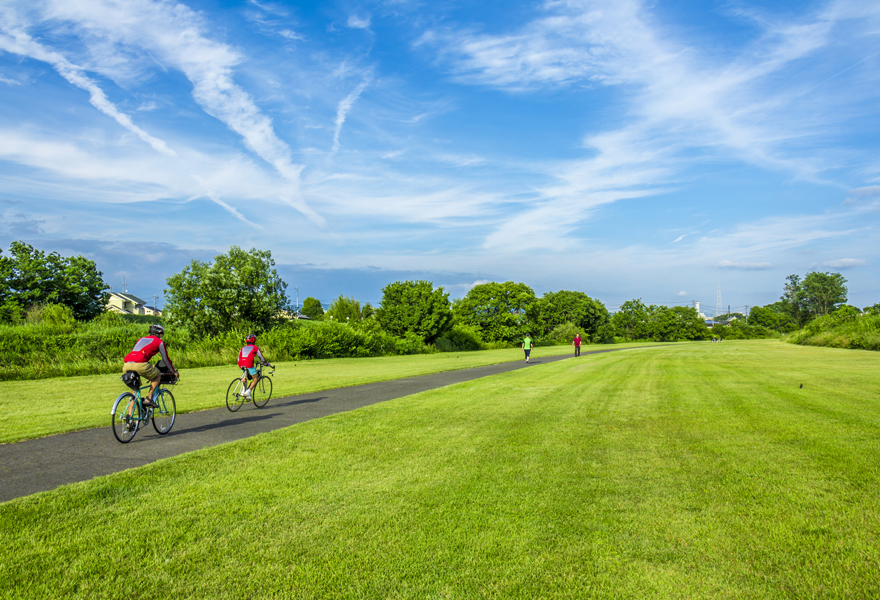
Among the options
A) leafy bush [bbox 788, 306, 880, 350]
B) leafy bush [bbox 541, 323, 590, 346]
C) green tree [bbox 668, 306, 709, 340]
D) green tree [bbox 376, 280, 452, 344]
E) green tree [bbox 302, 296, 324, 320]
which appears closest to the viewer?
leafy bush [bbox 788, 306, 880, 350]

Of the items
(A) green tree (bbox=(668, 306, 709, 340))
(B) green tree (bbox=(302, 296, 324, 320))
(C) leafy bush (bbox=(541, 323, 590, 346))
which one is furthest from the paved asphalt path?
(A) green tree (bbox=(668, 306, 709, 340))

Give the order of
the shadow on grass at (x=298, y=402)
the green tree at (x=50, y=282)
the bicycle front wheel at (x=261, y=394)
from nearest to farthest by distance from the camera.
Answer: the bicycle front wheel at (x=261, y=394)
the shadow on grass at (x=298, y=402)
the green tree at (x=50, y=282)

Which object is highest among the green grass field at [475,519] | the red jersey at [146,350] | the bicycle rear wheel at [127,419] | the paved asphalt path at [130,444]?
the red jersey at [146,350]

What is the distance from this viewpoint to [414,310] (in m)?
52.8

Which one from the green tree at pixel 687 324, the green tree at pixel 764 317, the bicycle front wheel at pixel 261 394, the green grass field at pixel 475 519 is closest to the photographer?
the green grass field at pixel 475 519

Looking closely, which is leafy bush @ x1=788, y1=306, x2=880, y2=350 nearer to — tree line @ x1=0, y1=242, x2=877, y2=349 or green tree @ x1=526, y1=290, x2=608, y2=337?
tree line @ x1=0, y1=242, x2=877, y2=349

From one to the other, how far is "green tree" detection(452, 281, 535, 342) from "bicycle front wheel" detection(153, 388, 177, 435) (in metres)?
62.8

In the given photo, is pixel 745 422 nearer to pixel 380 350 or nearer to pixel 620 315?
pixel 380 350

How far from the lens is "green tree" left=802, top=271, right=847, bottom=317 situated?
11012cm

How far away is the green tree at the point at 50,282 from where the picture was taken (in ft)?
148

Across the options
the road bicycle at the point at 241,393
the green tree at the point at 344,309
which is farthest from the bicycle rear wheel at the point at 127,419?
the green tree at the point at 344,309

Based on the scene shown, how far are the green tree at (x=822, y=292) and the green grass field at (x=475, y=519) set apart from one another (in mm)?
127970

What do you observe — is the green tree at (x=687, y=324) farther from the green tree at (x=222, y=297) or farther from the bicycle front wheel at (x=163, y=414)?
the bicycle front wheel at (x=163, y=414)

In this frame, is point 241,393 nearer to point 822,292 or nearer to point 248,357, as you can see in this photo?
point 248,357
